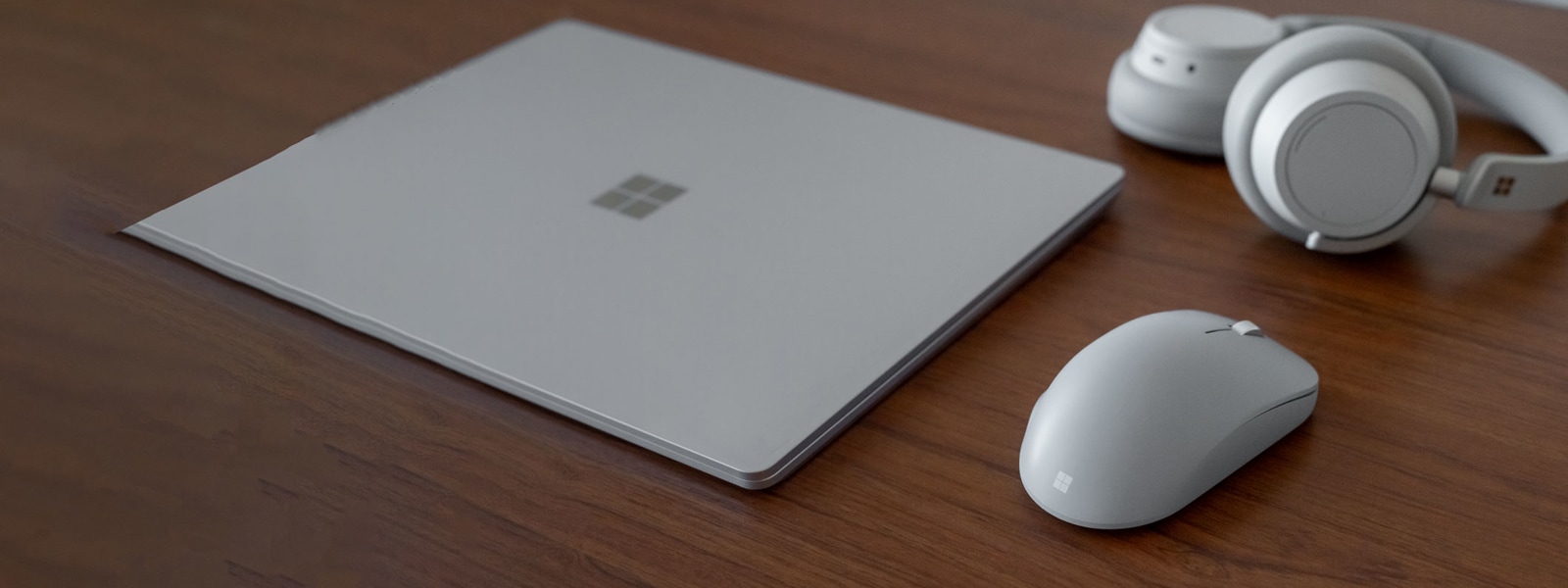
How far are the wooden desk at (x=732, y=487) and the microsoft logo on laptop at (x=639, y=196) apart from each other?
0.17m

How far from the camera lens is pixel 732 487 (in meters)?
0.55

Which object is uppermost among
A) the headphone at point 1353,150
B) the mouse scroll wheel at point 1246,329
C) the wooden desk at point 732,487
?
the headphone at point 1353,150

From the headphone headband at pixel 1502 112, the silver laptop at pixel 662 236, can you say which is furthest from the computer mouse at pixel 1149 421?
Answer: the headphone headband at pixel 1502 112

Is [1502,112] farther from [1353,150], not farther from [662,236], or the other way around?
[662,236]

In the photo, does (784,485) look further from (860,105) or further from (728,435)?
(860,105)

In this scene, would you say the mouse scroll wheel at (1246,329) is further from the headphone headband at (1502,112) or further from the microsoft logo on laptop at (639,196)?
the microsoft logo on laptop at (639,196)

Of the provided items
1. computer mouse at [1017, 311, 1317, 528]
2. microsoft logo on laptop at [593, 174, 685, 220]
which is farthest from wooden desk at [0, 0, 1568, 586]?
microsoft logo on laptop at [593, 174, 685, 220]

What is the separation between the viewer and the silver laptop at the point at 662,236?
1.94ft

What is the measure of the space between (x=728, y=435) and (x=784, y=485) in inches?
1.3

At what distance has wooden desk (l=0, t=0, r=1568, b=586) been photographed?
513mm

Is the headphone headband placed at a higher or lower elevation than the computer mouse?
higher

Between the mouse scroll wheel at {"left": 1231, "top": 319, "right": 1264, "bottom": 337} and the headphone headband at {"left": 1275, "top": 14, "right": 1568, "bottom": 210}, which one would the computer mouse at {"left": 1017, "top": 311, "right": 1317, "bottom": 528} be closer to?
the mouse scroll wheel at {"left": 1231, "top": 319, "right": 1264, "bottom": 337}

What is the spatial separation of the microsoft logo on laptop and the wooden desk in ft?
0.54

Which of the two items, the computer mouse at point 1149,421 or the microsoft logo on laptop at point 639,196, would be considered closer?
the computer mouse at point 1149,421
